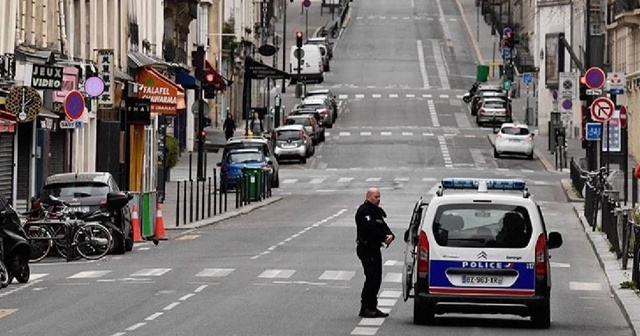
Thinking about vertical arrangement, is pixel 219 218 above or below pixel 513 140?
below

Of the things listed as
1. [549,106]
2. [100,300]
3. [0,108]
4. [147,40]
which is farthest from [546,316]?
[549,106]

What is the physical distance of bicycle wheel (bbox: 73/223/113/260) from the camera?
3350 centimetres

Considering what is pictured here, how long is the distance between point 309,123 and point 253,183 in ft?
87.3

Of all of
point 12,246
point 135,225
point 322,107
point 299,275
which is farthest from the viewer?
point 322,107

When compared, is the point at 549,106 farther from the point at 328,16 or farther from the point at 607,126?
the point at 328,16

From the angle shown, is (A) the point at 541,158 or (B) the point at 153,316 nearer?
(B) the point at 153,316

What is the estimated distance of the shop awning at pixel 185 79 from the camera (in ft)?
222

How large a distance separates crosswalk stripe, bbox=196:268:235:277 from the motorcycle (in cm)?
296

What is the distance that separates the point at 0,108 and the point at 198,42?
45.8 meters

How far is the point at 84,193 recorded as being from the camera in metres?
34.8

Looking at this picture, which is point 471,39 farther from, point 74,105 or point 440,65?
point 74,105

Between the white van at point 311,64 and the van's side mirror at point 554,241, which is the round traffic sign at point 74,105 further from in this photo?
the white van at point 311,64

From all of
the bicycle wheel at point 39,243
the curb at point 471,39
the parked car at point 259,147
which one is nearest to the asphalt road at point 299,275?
the bicycle wheel at point 39,243

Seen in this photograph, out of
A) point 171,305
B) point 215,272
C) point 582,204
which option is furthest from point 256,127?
point 171,305
